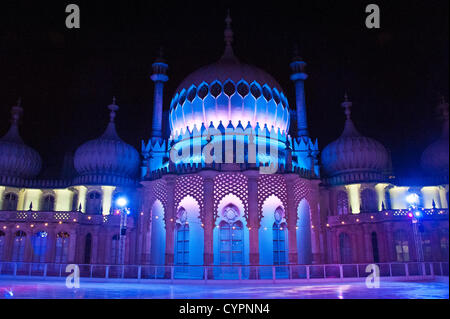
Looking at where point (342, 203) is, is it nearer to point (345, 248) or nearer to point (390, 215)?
point (345, 248)

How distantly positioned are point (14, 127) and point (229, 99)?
18576 mm

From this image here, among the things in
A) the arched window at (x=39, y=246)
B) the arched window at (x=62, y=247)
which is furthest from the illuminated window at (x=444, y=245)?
the arched window at (x=39, y=246)

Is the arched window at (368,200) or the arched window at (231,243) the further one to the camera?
the arched window at (368,200)

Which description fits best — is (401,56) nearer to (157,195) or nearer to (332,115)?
(332,115)

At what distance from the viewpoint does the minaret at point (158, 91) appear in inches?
1227

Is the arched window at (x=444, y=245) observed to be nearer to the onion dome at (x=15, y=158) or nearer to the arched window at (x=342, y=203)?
the arched window at (x=342, y=203)

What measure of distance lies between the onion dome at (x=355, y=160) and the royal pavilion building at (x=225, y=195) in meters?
0.08

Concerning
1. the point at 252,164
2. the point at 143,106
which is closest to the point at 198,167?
the point at 252,164

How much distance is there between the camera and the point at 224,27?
1320 inches

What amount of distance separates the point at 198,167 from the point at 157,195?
362 centimetres

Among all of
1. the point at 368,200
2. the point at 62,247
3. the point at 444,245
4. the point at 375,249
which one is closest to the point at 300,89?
the point at 368,200

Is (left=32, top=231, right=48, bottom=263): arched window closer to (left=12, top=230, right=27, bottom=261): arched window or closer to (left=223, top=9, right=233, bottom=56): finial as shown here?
(left=12, top=230, right=27, bottom=261): arched window

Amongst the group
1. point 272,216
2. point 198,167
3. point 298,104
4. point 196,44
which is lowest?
point 272,216

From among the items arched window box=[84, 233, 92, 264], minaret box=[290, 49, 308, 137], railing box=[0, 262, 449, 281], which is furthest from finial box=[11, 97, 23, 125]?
minaret box=[290, 49, 308, 137]
